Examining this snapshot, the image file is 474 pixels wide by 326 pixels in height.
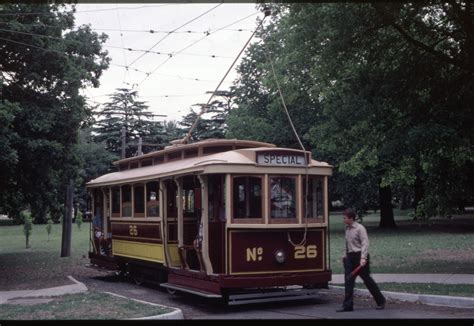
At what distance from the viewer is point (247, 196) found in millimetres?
12281

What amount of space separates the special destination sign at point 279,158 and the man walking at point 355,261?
5.40ft

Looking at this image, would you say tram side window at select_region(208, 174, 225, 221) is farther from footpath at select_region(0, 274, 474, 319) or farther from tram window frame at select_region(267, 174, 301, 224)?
footpath at select_region(0, 274, 474, 319)

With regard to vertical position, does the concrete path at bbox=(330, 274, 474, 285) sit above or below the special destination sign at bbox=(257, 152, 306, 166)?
below

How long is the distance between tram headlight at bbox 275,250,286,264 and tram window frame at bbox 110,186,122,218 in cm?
616

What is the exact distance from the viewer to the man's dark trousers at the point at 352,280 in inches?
441

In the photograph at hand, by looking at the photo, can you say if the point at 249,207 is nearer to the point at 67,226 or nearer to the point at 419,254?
the point at 419,254

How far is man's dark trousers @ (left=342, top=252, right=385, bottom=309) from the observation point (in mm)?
11211

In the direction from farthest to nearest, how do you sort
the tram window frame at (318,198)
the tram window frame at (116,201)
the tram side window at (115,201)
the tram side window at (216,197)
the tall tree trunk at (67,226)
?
the tall tree trunk at (67,226)
the tram side window at (115,201)
the tram window frame at (116,201)
the tram window frame at (318,198)
the tram side window at (216,197)

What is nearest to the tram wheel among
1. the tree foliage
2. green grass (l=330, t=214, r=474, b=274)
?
green grass (l=330, t=214, r=474, b=274)

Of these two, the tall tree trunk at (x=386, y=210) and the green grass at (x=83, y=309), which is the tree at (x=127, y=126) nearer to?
the tall tree trunk at (x=386, y=210)

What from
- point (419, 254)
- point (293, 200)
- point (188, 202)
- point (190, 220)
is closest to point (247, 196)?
point (293, 200)

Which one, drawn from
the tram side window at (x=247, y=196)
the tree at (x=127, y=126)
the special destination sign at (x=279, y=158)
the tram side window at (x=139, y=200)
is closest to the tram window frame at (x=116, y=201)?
the tram side window at (x=139, y=200)

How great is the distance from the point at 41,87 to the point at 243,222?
32.4ft

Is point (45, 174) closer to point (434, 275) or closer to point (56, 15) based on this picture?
point (56, 15)
